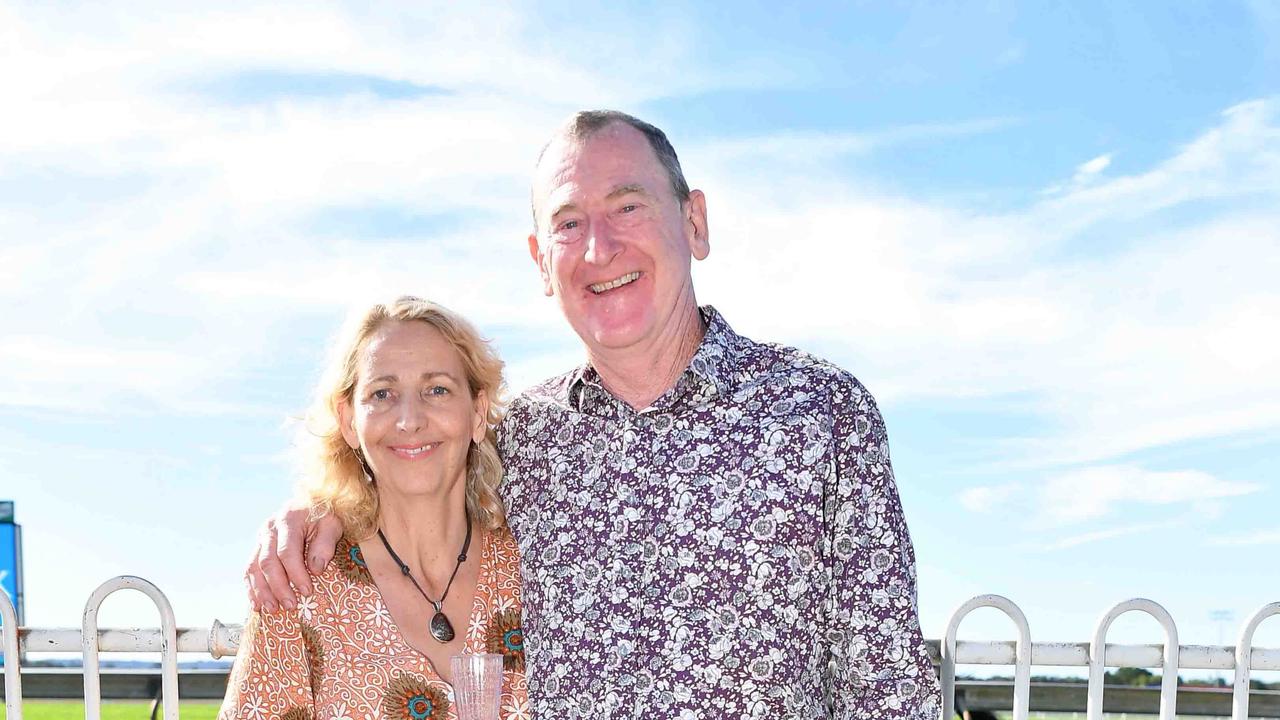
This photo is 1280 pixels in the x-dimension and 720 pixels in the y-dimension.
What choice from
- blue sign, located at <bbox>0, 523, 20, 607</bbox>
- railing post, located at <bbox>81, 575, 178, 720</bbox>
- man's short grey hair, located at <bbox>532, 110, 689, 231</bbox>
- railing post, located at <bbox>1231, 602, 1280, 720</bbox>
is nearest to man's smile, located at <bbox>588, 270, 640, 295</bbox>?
man's short grey hair, located at <bbox>532, 110, 689, 231</bbox>

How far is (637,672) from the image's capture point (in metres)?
2.66

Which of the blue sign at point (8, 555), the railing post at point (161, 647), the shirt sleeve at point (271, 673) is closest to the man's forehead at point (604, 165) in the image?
the shirt sleeve at point (271, 673)

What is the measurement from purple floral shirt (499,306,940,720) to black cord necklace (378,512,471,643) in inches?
8.4

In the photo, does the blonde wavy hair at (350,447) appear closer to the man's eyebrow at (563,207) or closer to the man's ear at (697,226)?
the man's eyebrow at (563,207)

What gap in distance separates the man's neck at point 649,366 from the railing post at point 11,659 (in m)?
2.22

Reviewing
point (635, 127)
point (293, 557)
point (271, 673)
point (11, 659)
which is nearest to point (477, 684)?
point (271, 673)

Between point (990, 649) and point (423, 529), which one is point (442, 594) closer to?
point (423, 529)

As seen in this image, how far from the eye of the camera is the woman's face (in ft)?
9.16

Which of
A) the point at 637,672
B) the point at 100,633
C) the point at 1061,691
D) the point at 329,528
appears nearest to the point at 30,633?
the point at 100,633

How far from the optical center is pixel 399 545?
117 inches

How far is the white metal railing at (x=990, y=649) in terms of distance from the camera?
3.54 m

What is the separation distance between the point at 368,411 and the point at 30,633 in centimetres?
186

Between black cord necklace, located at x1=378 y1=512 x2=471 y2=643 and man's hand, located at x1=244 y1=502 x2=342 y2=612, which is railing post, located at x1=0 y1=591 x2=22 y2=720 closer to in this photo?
man's hand, located at x1=244 y1=502 x2=342 y2=612

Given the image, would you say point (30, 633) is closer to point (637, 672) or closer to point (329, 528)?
point (329, 528)
